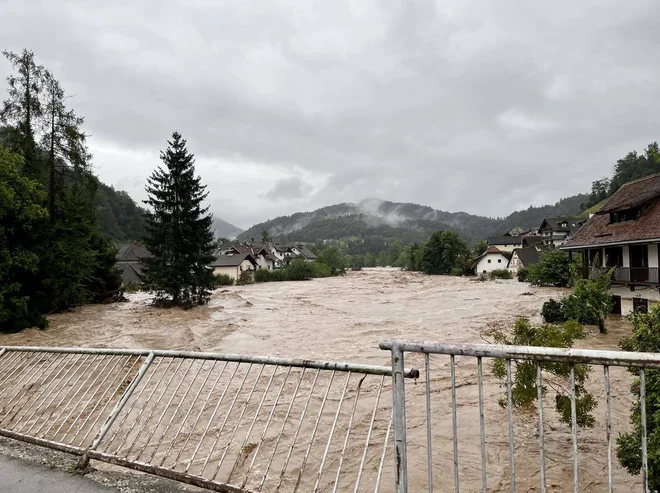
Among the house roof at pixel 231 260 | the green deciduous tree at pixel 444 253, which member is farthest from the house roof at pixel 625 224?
the green deciduous tree at pixel 444 253

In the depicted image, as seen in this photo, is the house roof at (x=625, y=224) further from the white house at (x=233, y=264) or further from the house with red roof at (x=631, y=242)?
the white house at (x=233, y=264)

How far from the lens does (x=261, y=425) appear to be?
24.1 feet

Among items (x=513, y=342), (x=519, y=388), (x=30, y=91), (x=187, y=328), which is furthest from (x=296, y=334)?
(x=30, y=91)

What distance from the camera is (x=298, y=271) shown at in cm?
6850

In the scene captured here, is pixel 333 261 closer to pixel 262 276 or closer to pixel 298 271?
pixel 298 271

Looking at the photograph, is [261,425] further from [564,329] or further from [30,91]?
[30,91]

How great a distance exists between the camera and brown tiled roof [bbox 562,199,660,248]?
18964 mm

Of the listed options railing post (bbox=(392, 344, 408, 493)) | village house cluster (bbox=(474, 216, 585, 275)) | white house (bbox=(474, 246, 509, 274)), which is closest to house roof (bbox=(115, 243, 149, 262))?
village house cluster (bbox=(474, 216, 585, 275))

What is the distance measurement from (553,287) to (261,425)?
41.5 meters

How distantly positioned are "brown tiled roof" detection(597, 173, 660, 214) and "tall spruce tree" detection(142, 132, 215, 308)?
26.5 m

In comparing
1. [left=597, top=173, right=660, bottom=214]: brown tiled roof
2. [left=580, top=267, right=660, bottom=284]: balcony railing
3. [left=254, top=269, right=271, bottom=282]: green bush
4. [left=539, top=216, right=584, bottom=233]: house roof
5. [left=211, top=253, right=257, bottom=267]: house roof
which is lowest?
[left=254, top=269, right=271, bottom=282]: green bush

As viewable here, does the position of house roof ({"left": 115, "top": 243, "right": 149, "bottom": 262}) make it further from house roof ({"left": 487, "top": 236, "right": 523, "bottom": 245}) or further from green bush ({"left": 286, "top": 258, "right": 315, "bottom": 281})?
house roof ({"left": 487, "top": 236, "right": 523, "bottom": 245})

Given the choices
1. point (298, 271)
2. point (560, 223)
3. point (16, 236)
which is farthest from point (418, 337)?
point (560, 223)

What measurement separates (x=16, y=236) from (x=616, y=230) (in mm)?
29315
